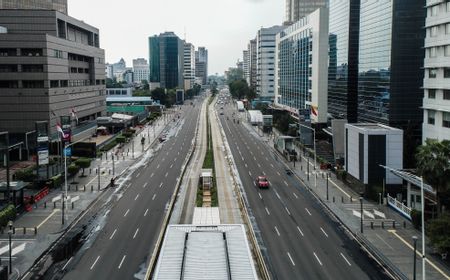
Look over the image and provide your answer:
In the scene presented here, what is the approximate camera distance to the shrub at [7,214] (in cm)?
5284

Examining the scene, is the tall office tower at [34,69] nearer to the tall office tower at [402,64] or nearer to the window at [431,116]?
the tall office tower at [402,64]

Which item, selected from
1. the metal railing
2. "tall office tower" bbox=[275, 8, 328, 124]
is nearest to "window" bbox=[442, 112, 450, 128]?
A: the metal railing

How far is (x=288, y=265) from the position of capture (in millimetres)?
41875

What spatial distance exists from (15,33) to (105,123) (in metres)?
40.0

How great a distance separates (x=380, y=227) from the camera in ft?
173

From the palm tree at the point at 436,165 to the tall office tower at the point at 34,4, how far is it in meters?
106

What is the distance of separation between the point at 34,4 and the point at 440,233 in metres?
121

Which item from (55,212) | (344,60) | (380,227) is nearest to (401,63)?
(344,60)

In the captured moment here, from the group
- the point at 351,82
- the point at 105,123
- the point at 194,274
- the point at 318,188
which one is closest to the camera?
the point at 194,274

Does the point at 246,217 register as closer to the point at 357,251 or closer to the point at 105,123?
the point at 357,251

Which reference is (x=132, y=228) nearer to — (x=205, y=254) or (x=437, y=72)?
(x=205, y=254)

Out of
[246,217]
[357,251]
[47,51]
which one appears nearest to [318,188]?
[246,217]

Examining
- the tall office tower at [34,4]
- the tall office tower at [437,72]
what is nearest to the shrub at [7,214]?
the tall office tower at [437,72]

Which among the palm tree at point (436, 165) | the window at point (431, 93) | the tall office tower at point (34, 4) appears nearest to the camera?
the palm tree at point (436, 165)
